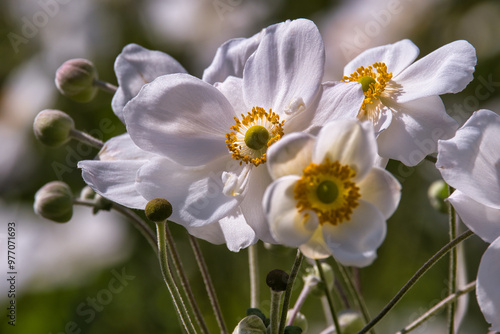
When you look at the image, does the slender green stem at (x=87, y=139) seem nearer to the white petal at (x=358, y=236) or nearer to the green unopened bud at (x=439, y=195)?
the white petal at (x=358, y=236)

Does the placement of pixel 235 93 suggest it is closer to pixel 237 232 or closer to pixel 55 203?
pixel 237 232

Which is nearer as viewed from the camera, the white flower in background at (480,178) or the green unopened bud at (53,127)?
the white flower in background at (480,178)

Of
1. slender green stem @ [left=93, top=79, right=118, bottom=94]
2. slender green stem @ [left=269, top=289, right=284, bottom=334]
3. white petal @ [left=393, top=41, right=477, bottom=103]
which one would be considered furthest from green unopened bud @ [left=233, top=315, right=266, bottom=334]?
slender green stem @ [left=93, top=79, right=118, bottom=94]

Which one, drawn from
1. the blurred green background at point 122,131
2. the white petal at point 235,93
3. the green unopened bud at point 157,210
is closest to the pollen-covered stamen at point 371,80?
the white petal at point 235,93

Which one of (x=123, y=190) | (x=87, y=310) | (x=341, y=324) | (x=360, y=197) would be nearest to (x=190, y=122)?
(x=123, y=190)

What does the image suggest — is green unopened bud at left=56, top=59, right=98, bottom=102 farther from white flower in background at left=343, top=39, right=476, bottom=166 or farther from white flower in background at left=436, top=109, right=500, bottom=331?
white flower in background at left=436, top=109, right=500, bottom=331

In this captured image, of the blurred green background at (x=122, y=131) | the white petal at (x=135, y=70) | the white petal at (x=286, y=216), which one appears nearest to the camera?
the white petal at (x=286, y=216)
